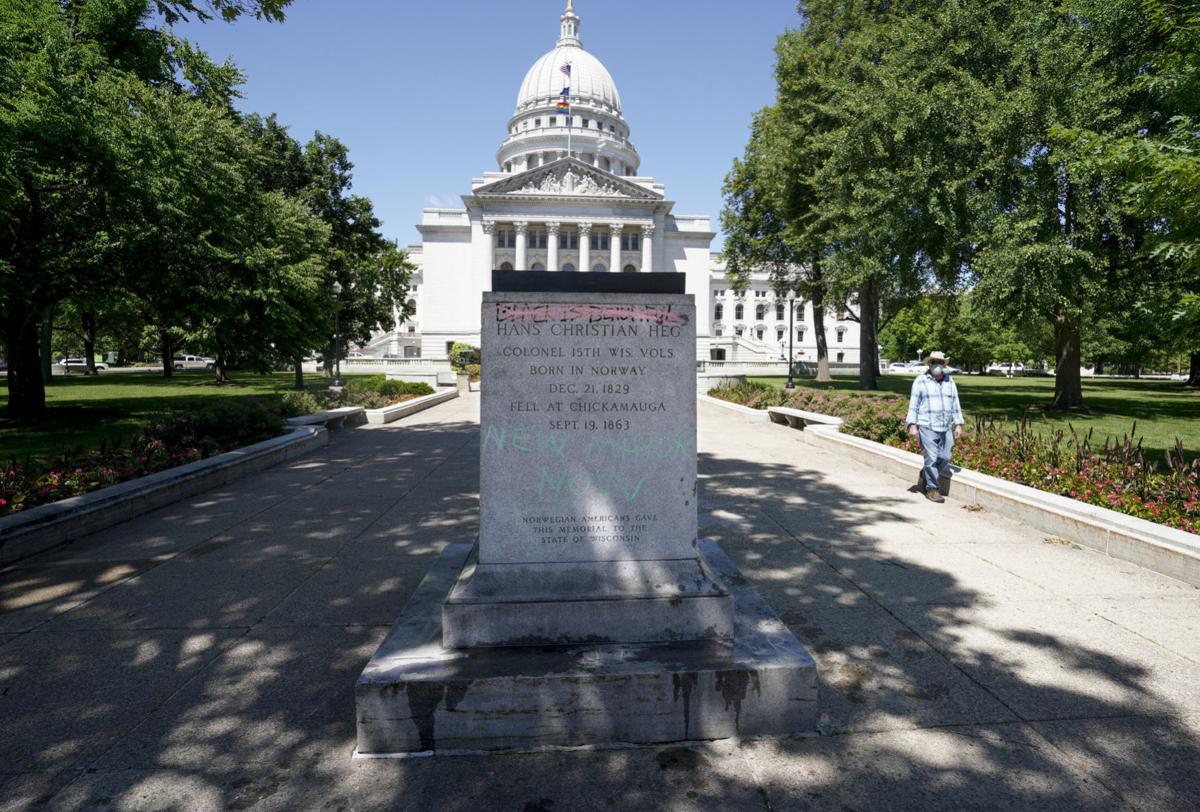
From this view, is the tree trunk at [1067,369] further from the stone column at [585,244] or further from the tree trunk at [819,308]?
the stone column at [585,244]

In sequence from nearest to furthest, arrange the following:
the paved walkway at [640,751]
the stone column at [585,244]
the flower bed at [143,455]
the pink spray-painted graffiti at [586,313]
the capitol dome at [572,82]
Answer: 1. the paved walkway at [640,751]
2. the pink spray-painted graffiti at [586,313]
3. the flower bed at [143,455]
4. the stone column at [585,244]
5. the capitol dome at [572,82]

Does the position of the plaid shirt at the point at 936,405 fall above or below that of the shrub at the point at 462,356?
below

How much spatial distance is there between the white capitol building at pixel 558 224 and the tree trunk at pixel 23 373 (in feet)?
159

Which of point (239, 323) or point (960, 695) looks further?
point (239, 323)

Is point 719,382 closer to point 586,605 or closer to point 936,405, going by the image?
point 936,405

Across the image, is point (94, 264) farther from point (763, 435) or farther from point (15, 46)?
point (763, 435)

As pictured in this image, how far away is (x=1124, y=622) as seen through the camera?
Answer: 4340mm

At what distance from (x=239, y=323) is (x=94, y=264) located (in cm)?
405

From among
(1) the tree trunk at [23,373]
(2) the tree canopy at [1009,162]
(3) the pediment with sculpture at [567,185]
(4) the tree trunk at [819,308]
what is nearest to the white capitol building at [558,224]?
(3) the pediment with sculpture at [567,185]

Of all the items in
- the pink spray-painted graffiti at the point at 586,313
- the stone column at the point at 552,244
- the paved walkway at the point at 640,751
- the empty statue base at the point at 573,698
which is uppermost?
the stone column at the point at 552,244

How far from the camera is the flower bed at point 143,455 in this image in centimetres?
685

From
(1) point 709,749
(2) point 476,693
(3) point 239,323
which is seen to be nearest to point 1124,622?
(1) point 709,749

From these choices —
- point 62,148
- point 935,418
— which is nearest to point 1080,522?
point 935,418

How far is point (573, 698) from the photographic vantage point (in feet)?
9.84
